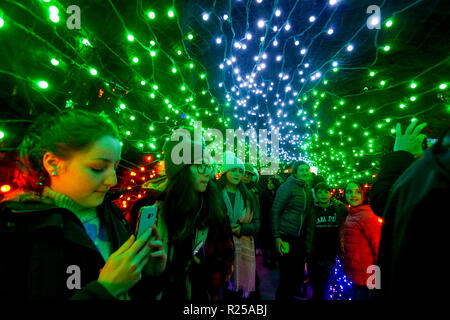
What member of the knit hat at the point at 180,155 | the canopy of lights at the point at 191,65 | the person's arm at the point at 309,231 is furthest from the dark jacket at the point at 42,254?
the person's arm at the point at 309,231

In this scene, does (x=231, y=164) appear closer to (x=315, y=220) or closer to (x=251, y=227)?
(x=251, y=227)

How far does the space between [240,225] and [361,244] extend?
1.71 meters

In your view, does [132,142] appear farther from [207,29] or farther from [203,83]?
[207,29]

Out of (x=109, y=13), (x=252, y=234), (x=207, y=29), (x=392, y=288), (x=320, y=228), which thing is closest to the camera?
(x=392, y=288)

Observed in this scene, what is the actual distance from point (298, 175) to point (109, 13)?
3923 mm

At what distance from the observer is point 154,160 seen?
4.09 m

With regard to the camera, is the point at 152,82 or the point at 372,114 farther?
the point at 372,114

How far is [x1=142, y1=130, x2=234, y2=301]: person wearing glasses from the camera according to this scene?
1.43 meters

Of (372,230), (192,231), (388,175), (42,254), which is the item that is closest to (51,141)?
(42,254)

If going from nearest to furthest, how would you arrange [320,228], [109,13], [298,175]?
1. [109,13]
2. [320,228]
3. [298,175]

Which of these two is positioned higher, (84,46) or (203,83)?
(203,83)

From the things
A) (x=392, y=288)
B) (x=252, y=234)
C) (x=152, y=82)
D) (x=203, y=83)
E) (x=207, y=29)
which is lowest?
(x=252, y=234)

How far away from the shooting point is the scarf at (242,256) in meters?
2.46
